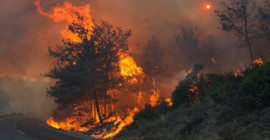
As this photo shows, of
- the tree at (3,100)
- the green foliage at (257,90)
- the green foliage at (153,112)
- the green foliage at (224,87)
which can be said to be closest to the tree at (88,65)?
the green foliage at (153,112)

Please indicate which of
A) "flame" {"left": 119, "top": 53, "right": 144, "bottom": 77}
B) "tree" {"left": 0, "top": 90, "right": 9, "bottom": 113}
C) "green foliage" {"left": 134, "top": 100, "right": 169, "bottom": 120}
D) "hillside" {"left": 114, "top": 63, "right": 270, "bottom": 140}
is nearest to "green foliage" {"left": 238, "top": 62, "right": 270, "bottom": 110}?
"hillside" {"left": 114, "top": 63, "right": 270, "bottom": 140}

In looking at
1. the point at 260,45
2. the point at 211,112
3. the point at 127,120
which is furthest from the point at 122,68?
the point at 211,112

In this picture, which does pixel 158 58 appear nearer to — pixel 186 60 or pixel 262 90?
pixel 186 60

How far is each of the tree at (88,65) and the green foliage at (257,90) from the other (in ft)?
64.4

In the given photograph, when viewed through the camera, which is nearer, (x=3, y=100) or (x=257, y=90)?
(x=257, y=90)

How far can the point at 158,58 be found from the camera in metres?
50.6

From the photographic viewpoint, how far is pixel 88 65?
1200 inches

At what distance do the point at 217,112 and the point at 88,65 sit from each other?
63.3ft

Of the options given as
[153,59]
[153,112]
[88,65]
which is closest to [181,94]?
[153,112]

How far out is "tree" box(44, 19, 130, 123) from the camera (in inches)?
1193

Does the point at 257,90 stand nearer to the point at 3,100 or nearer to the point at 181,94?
the point at 181,94

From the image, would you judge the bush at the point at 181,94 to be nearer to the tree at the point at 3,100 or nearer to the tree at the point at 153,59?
the tree at the point at 153,59

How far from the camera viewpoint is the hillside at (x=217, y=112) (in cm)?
1102

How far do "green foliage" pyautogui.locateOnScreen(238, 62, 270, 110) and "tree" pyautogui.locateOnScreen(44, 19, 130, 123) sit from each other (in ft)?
64.4
